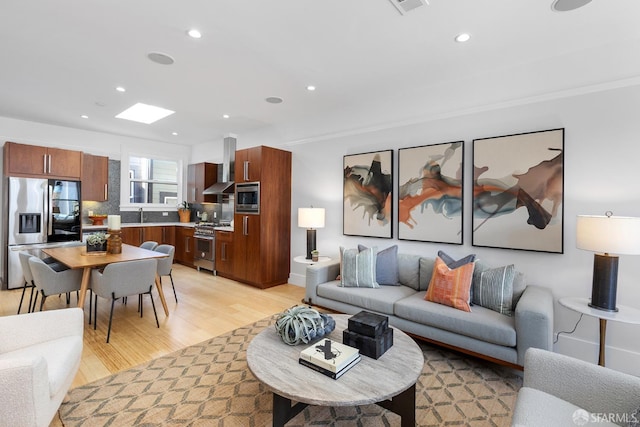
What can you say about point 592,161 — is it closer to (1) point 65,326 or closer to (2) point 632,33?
(2) point 632,33

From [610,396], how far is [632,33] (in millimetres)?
2802

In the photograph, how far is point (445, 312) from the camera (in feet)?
8.66

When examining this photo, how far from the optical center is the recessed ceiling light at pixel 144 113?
4734mm

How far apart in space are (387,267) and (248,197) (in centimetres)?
264

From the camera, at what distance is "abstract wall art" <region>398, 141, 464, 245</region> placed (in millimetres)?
3398

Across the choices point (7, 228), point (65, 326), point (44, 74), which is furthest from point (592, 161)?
point (7, 228)

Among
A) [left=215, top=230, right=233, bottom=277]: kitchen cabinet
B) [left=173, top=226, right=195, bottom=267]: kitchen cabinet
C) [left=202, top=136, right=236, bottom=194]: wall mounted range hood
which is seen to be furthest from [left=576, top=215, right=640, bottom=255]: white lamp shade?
[left=173, top=226, right=195, bottom=267]: kitchen cabinet

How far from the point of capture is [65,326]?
201 cm

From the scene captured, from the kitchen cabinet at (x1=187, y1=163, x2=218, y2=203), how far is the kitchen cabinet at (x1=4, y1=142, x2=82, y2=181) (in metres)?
2.05

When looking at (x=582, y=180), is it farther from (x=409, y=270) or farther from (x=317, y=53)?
(x=317, y=53)

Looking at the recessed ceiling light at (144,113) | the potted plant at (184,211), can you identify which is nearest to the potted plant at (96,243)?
the recessed ceiling light at (144,113)

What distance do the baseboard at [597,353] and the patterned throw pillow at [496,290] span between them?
0.71 meters

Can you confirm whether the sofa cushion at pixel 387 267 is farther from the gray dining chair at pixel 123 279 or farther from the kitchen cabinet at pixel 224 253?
the kitchen cabinet at pixel 224 253

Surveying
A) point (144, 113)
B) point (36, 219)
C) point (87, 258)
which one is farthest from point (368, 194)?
point (36, 219)
